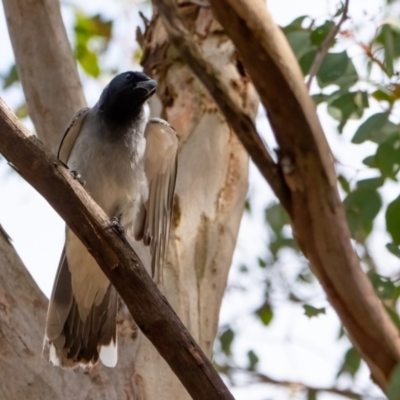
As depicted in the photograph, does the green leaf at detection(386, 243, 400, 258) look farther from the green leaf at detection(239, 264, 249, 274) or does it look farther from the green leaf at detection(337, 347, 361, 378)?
the green leaf at detection(239, 264, 249, 274)

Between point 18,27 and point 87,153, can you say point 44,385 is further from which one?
point 18,27

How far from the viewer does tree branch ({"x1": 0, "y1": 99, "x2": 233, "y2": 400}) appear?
264 centimetres

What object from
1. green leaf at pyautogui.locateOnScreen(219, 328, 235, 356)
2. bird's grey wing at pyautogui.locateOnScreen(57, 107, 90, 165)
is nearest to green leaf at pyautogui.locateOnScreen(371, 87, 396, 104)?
bird's grey wing at pyautogui.locateOnScreen(57, 107, 90, 165)

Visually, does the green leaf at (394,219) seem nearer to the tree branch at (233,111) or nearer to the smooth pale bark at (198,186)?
the tree branch at (233,111)

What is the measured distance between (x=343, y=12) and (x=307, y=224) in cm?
107

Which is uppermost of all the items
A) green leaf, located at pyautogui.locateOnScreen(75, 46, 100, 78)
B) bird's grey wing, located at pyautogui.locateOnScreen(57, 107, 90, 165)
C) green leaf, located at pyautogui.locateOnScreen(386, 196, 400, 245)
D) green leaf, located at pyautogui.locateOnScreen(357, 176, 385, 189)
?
green leaf, located at pyautogui.locateOnScreen(75, 46, 100, 78)

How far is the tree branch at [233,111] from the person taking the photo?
10.7 feet

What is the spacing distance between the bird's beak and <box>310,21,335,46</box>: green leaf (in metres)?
0.90

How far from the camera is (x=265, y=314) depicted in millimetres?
6617

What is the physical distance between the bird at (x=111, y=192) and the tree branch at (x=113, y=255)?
97 centimetres

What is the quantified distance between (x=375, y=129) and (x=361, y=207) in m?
0.40

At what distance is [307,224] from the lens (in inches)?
127

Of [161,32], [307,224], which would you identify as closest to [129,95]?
[161,32]

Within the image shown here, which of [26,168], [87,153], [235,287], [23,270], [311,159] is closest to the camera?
[26,168]
